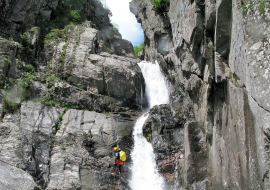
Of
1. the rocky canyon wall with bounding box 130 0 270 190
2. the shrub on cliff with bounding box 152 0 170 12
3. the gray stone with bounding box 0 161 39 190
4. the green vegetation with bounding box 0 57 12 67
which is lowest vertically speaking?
the gray stone with bounding box 0 161 39 190

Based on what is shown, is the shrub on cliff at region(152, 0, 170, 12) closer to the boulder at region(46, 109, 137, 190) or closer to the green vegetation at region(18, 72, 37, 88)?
the boulder at region(46, 109, 137, 190)

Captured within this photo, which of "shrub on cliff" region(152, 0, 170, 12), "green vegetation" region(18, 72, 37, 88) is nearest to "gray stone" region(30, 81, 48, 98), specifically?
"green vegetation" region(18, 72, 37, 88)

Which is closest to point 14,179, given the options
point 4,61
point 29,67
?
point 4,61

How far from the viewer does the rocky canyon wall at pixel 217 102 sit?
6754mm

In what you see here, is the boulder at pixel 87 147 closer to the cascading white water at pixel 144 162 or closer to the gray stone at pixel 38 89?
the cascading white water at pixel 144 162

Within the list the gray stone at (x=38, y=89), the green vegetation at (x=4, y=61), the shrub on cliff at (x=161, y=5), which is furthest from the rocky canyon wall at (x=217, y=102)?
the green vegetation at (x=4, y=61)

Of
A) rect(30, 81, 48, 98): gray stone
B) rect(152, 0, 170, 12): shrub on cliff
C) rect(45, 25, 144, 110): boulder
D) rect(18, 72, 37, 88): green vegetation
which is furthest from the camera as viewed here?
rect(152, 0, 170, 12): shrub on cliff

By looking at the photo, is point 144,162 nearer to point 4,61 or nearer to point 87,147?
point 87,147

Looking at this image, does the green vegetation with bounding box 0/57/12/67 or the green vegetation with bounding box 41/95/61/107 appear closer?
the green vegetation with bounding box 0/57/12/67

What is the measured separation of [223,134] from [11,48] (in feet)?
54.2

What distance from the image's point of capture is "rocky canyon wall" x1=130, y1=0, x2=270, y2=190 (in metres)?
6.75

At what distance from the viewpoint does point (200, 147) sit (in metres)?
12.6

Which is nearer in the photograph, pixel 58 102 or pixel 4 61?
pixel 4 61

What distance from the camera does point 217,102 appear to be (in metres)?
11.5
